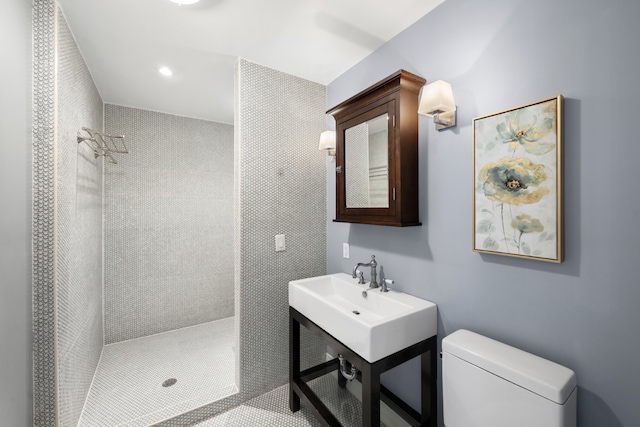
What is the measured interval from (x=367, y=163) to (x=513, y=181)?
0.79 metres

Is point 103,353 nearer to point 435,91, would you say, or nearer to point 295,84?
point 295,84

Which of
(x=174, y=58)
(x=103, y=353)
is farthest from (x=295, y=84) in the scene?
(x=103, y=353)

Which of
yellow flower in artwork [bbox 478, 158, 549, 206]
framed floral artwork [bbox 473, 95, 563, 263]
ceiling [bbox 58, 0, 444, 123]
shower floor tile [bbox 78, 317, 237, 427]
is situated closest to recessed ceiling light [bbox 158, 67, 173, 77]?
ceiling [bbox 58, 0, 444, 123]

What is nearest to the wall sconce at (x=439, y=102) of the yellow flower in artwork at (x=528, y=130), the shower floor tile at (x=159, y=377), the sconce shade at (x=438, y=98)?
the sconce shade at (x=438, y=98)

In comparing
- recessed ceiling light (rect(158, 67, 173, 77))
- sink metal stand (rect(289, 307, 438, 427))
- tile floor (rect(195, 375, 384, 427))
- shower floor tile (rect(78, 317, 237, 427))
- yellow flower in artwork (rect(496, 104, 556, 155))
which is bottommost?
tile floor (rect(195, 375, 384, 427))

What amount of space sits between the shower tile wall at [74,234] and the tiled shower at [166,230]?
0.05 ft

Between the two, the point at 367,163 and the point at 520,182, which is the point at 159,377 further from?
the point at 520,182

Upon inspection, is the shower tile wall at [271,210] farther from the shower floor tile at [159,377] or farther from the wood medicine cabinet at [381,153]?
the wood medicine cabinet at [381,153]

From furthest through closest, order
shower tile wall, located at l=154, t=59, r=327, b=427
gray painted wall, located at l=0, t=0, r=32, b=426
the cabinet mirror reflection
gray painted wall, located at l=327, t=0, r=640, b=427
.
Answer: shower tile wall, located at l=154, t=59, r=327, b=427, the cabinet mirror reflection, gray painted wall, located at l=0, t=0, r=32, b=426, gray painted wall, located at l=327, t=0, r=640, b=427

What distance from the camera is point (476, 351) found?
42.2 inches

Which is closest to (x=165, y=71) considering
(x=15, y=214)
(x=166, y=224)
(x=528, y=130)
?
(x=15, y=214)

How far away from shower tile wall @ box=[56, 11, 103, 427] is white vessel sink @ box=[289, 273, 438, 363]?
1.22 metres

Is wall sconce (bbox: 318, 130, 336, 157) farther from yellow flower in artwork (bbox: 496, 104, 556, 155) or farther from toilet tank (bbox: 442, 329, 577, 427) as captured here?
toilet tank (bbox: 442, 329, 577, 427)

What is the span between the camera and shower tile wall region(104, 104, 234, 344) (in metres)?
2.64
